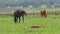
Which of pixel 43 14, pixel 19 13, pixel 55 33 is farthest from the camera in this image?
pixel 43 14

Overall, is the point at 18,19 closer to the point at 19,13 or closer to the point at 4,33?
the point at 19,13

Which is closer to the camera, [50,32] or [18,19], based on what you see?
[50,32]

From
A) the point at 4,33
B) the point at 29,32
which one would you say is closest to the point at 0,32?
the point at 4,33

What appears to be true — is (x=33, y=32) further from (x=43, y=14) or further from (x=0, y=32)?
(x=43, y=14)

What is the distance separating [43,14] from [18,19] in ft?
44.3

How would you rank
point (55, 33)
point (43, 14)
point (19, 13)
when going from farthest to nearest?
point (43, 14), point (19, 13), point (55, 33)

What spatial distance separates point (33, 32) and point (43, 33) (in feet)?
3.41

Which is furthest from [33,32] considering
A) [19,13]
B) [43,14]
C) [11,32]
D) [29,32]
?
[43,14]

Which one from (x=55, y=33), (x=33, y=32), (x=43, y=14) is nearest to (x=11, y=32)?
(x=33, y=32)

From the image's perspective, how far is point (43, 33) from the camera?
2383cm

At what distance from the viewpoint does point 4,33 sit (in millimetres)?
23844

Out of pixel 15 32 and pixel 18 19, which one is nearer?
pixel 15 32

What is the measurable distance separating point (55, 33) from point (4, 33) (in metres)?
4.26

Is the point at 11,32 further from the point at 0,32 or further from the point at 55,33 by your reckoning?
the point at 55,33
